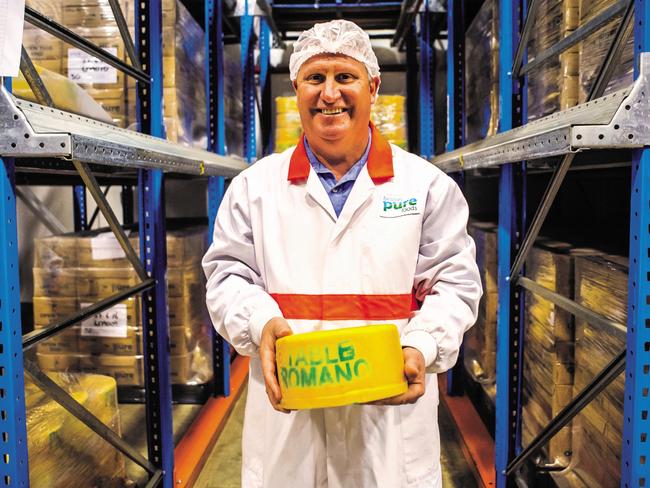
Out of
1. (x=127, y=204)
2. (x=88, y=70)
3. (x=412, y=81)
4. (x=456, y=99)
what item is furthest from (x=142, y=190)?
Result: (x=412, y=81)

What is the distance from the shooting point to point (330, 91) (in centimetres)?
197

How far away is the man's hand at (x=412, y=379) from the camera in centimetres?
165

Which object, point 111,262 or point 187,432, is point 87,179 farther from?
point 187,432

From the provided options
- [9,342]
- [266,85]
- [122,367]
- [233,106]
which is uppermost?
[266,85]

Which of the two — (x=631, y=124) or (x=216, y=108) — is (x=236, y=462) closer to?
(x=216, y=108)

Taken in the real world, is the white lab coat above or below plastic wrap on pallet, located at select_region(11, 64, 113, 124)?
below

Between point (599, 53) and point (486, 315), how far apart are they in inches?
78.5

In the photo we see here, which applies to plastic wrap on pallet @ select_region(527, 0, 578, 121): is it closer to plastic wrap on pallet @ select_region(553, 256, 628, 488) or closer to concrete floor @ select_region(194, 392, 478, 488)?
plastic wrap on pallet @ select_region(553, 256, 628, 488)

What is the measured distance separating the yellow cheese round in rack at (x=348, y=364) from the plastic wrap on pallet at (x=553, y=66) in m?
1.60

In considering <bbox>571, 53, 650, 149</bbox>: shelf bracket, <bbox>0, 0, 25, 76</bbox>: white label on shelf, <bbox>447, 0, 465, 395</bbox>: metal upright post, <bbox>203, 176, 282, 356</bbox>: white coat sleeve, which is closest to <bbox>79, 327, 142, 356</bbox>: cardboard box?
<bbox>203, 176, 282, 356</bbox>: white coat sleeve

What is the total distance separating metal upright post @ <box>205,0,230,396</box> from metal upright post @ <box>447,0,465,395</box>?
1684 millimetres

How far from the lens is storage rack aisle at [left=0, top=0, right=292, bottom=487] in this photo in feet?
5.47

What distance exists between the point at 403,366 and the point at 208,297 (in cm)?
Result: 72

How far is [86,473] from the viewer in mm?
2680
